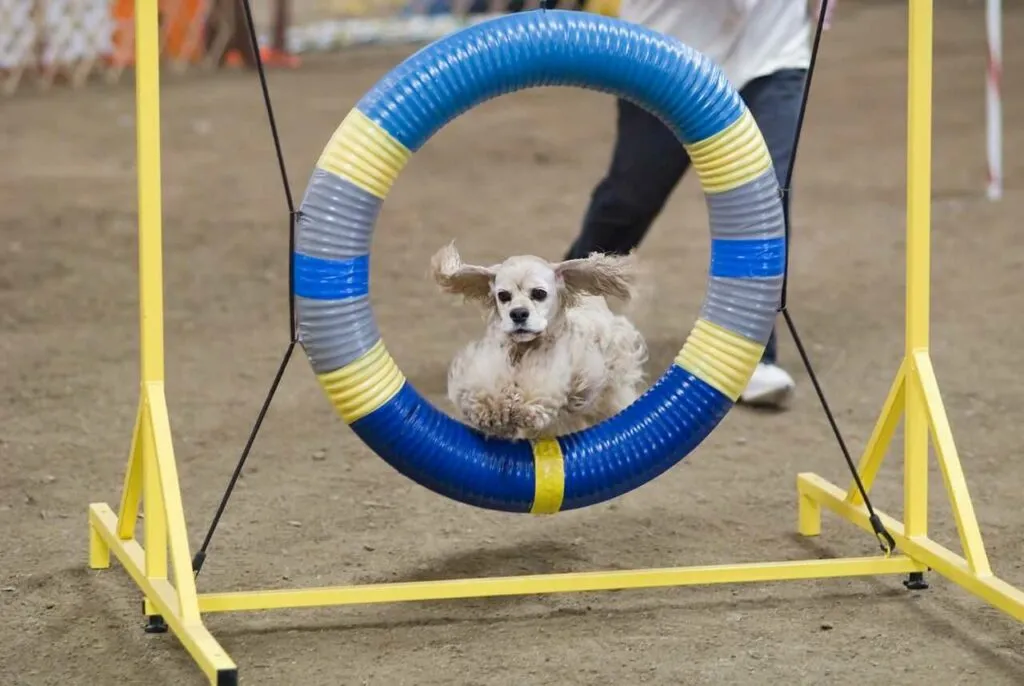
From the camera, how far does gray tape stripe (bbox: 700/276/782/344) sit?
281 centimetres

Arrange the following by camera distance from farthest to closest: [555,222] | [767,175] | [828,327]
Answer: [555,222], [828,327], [767,175]

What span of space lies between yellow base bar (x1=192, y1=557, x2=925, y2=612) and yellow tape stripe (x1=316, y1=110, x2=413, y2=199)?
716 mm

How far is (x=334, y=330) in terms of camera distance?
104 inches

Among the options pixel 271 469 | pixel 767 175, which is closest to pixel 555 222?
pixel 271 469

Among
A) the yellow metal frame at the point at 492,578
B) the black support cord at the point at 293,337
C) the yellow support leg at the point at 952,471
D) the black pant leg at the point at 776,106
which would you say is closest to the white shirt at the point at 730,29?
the black pant leg at the point at 776,106

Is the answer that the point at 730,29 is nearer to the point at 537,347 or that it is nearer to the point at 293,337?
the point at 537,347

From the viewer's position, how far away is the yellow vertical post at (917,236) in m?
2.91

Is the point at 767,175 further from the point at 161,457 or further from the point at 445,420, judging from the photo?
the point at 161,457

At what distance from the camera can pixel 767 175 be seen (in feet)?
9.20

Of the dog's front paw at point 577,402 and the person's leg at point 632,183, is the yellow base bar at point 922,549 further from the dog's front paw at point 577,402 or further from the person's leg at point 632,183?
the person's leg at point 632,183

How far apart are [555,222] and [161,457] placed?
4.22 meters

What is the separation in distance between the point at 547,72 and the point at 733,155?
1.23ft

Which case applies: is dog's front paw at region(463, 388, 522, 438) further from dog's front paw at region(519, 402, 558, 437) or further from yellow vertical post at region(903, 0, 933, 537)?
yellow vertical post at region(903, 0, 933, 537)

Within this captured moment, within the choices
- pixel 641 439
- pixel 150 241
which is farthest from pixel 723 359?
pixel 150 241
